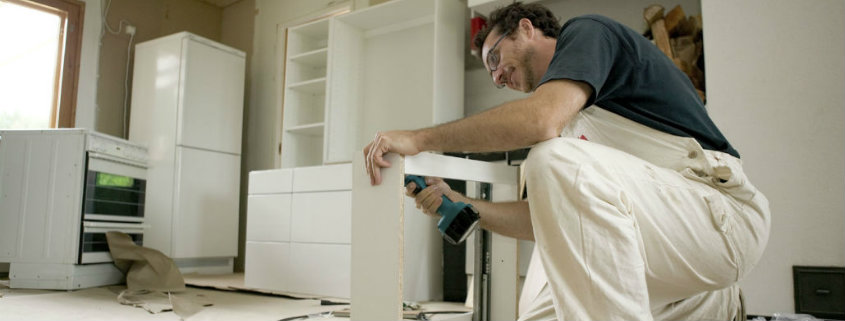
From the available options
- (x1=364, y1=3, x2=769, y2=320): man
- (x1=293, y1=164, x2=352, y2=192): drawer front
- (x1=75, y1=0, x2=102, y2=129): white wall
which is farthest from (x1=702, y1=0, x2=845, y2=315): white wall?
(x1=75, y1=0, x2=102, y2=129): white wall

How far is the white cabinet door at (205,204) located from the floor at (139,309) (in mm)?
752

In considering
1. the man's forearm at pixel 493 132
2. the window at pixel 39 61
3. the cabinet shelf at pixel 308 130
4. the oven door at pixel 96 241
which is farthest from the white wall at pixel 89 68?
the man's forearm at pixel 493 132

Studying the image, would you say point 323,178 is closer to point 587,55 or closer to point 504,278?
point 504,278

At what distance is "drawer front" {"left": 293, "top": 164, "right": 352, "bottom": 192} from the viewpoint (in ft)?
9.44

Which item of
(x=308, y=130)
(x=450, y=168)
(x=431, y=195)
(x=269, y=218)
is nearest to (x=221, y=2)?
(x=308, y=130)

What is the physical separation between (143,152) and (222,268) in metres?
1.03

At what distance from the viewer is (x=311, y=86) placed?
3.80 metres

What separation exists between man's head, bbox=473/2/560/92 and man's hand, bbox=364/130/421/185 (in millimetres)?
407

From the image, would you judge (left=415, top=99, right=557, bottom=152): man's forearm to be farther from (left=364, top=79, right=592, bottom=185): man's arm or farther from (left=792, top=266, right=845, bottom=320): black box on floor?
(left=792, top=266, right=845, bottom=320): black box on floor

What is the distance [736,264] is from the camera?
1032 mm

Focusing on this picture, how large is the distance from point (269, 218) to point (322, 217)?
1.46ft

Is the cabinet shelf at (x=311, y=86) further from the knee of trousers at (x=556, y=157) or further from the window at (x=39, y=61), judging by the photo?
the knee of trousers at (x=556, y=157)

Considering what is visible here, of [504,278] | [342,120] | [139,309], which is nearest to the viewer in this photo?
[504,278]

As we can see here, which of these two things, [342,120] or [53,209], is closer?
[53,209]
